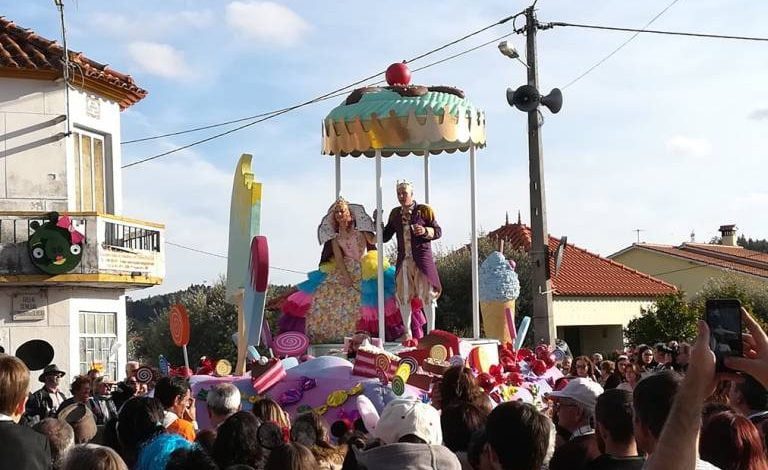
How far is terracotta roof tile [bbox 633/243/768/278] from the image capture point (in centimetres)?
4378

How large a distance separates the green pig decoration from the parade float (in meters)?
6.17

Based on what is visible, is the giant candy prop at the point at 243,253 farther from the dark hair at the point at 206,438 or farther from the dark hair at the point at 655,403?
the dark hair at the point at 655,403

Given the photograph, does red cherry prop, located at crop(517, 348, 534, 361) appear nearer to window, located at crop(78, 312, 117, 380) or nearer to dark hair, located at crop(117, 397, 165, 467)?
dark hair, located at crop(117, 397, 165, 467)

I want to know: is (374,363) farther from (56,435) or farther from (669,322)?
(669,322)

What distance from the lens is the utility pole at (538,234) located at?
17.0 metres

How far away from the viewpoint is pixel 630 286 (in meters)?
38.3

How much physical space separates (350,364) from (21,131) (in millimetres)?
10860

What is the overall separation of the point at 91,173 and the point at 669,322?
15219 millimetres

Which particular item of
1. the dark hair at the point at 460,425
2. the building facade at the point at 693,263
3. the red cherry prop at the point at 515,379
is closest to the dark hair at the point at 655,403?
the dark hair at the point at 460,425

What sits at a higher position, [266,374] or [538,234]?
[538,234]

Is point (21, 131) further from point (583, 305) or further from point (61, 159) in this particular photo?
point (583, 305)

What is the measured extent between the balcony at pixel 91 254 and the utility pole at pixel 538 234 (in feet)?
25.5

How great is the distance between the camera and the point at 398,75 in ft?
46.6

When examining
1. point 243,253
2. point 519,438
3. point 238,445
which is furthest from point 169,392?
point 243,253
